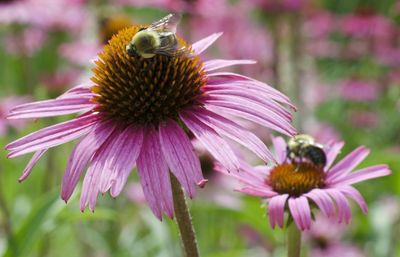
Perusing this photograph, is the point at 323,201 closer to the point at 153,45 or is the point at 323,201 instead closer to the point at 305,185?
the point at 305,185

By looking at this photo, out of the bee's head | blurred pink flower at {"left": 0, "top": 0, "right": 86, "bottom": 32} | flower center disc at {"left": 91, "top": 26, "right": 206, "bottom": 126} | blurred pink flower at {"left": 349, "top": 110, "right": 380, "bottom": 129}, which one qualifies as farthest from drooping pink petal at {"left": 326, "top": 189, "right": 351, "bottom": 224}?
blurred pink flower at {"left": 349, "top": 110, "right": 380, "bottom": 129}

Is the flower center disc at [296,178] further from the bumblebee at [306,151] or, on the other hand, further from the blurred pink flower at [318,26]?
the blurred pink flower at [318,26]

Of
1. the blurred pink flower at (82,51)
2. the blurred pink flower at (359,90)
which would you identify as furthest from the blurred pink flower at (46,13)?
the blurred pink flower at (359,90)

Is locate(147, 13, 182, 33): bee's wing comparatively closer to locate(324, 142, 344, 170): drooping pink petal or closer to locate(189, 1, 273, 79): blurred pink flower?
locate(324, 142, 344, 170): drooping pink petal

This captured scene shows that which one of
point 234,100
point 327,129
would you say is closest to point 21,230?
point 234,100

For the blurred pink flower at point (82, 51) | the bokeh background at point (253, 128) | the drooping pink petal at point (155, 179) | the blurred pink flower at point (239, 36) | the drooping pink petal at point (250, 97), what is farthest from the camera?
the blurred pink flower at point (239, 36)
